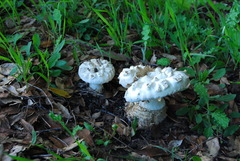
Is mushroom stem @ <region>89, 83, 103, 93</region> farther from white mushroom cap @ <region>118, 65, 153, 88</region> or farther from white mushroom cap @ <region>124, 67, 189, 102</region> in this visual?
white mushroom cap @ <region>124, 67, 189, 102</region>

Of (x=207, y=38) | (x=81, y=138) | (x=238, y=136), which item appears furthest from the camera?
(x=207, y=38)

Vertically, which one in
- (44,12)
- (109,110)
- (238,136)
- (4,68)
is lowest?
(238,136)

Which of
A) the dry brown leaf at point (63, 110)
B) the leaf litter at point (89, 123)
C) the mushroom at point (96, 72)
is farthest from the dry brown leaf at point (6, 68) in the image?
the mushroom at point (96, 72)

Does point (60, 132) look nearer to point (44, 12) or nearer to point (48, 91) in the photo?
point (48, 91)

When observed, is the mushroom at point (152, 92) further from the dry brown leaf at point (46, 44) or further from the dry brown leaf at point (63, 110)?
the dry brown leaf at point (46, 44)

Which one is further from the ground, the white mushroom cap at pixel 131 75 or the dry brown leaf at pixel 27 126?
the white mushroom cap at pixel 131 75

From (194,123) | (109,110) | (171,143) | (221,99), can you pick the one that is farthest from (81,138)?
(221,99)

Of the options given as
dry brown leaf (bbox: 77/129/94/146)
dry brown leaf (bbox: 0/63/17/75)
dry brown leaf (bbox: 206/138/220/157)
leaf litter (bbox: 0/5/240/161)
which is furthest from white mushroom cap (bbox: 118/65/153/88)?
dry brown leaf (bbox: 0/63/17/75)
